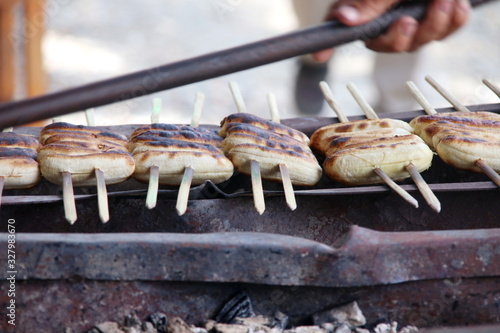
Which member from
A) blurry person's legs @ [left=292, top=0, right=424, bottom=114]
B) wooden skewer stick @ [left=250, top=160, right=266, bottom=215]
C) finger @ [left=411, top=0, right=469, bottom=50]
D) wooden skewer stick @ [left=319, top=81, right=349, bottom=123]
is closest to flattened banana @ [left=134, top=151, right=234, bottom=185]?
wooden skewer stick @ [left=250, top=160, right=266, bottom=215]

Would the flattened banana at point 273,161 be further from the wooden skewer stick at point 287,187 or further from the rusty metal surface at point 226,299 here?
the rusty metal surface at point 226,299

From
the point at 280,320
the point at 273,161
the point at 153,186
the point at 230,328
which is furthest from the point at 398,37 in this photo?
the point at 230,328

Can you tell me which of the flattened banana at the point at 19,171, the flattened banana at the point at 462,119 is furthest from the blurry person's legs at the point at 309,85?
the flattened banana at the point at 19,171

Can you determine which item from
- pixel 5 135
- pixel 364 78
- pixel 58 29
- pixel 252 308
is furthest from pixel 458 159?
pixel 58 29

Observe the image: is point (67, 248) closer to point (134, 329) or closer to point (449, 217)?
point (134, 329)

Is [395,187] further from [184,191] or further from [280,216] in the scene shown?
[184,191]

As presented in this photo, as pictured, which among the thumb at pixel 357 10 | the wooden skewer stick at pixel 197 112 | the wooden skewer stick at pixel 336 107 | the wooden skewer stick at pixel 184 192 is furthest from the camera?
the wooden skewer stick at pixel 336 107
